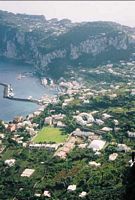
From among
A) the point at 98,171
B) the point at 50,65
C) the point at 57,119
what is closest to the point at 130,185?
the point at 98,171

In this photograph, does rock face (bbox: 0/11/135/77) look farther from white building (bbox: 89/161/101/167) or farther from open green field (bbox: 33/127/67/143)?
white building (bbox: 89/161/101/167)

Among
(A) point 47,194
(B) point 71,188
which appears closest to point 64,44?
(B) point 71,188

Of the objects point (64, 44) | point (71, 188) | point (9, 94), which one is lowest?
point (9, 94)

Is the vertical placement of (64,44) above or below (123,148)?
above

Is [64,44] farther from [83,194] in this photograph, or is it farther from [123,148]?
[83,194]

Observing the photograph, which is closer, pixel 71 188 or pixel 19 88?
pixel 71 188

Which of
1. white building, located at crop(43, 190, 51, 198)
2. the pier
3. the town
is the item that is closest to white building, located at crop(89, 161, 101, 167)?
the town

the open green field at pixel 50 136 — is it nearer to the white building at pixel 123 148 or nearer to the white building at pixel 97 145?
the white building at pixel 97 145
